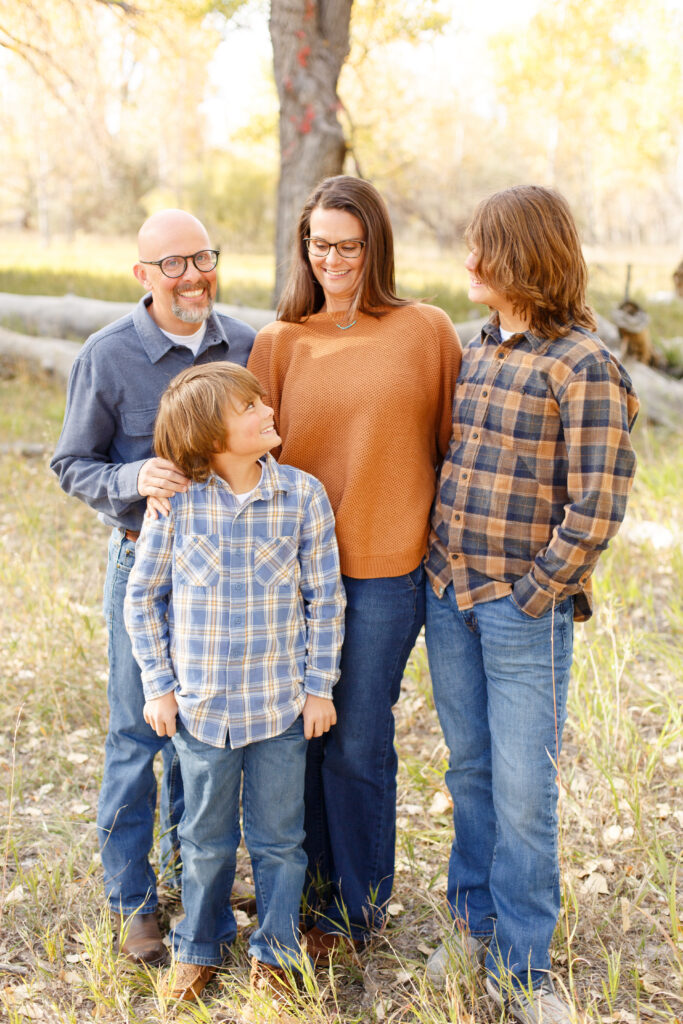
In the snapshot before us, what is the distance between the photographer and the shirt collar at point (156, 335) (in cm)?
252

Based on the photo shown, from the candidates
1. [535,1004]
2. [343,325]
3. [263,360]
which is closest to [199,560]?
[263,360]

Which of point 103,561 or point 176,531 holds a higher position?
point 176,531

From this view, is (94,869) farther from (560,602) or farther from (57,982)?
(560,602)

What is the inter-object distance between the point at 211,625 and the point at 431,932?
1292 millimetres

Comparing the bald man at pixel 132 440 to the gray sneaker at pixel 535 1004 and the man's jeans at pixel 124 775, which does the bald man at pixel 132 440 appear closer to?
the man's jeans at pixel 124 775

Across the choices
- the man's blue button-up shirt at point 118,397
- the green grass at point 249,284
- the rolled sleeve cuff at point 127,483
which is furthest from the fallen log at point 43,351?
the rolled sleeve cuff at point 127,483

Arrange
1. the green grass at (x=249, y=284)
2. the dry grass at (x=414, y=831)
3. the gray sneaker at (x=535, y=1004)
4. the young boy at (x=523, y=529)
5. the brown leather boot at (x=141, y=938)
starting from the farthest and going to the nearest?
the green grass at (x=249, y=284)
the brown leather boot at (x=141, y=938)
the dry grass at (x=414, y=831)
the gray sneaker at (x=535, y=1004)
the young boy at (x=523, y=529)

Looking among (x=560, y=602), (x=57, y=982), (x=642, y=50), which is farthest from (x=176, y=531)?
(x=642, y=50)

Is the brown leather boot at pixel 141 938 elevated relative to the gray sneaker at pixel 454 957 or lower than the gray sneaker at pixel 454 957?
lower

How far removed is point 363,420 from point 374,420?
3cm

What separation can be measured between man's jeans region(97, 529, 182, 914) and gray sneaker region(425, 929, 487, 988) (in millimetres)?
911

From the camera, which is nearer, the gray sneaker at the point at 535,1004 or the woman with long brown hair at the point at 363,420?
the gray sneaker at the point at 535,1004

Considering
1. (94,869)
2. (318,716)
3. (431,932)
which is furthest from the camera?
(94,869)

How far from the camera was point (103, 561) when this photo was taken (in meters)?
5.38
